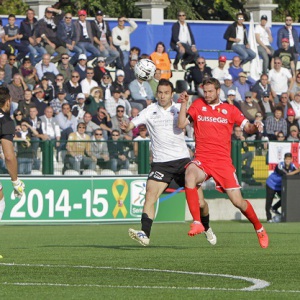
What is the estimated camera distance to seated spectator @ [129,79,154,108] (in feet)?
92.5

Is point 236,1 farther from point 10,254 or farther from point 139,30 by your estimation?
point 10,254

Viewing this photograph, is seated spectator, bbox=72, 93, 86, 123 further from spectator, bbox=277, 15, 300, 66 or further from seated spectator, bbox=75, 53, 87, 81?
spectator, bbox=277, 15, 300, 66

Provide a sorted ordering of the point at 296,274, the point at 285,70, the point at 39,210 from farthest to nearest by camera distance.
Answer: the point at 285,70 < the point at 39,210 < the point at 296,274

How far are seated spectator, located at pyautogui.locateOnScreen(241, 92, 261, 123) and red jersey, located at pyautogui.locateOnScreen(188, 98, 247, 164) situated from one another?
15.0 m

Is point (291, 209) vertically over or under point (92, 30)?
under

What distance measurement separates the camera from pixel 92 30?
29.3 m

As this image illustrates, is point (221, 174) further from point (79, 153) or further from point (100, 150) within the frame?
point (100, 150)

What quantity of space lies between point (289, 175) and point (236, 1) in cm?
2235

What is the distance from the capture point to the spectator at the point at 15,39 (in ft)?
89.9

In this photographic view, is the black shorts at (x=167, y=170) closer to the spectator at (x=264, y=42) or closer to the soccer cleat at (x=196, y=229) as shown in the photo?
the soccer cleat at (x=196, y=229)

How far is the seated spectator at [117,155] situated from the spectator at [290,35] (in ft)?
30.3

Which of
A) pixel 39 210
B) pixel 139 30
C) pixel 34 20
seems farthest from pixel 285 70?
pixel 39 210

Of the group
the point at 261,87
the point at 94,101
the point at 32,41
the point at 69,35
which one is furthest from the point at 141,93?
the point at 261,87

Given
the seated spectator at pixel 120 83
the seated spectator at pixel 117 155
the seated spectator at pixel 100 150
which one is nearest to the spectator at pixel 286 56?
the seated spectator at pixel 120 83
